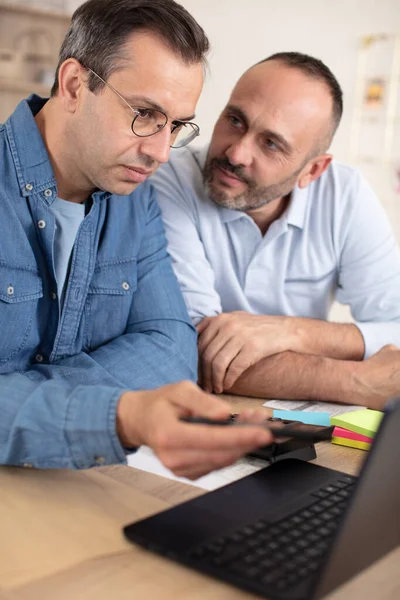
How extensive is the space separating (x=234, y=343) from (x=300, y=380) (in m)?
0.17

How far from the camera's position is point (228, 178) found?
1.85 meters

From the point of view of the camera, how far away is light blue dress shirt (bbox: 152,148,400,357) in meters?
1.92

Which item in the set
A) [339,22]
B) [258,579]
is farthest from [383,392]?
[339,22]

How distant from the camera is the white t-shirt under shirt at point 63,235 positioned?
1.36 m

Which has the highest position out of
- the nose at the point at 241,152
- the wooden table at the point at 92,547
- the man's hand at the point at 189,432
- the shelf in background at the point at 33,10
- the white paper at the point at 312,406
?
the shelf in background at the point at 33,10

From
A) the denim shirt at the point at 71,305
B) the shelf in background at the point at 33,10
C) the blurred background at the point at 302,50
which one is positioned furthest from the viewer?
the blurred background at the point at 302,50

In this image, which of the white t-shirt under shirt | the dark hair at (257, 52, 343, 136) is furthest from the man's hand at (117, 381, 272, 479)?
the dark hair at (257, 52, 343, 136)

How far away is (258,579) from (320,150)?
1.49 m

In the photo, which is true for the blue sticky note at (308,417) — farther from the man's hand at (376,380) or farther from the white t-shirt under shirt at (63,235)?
the white t-shirt under shirt at (63,235)

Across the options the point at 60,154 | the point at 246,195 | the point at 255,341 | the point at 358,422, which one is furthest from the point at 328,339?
the point at 60,154

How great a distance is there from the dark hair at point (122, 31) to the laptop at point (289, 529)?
78cm

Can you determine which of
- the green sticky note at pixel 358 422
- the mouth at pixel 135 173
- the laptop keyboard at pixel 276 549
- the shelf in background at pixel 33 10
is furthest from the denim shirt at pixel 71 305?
the shelf in background at pixel 33 10

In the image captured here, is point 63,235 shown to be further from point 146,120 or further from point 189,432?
point 189,432

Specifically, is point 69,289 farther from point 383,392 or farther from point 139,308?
point 383,392
